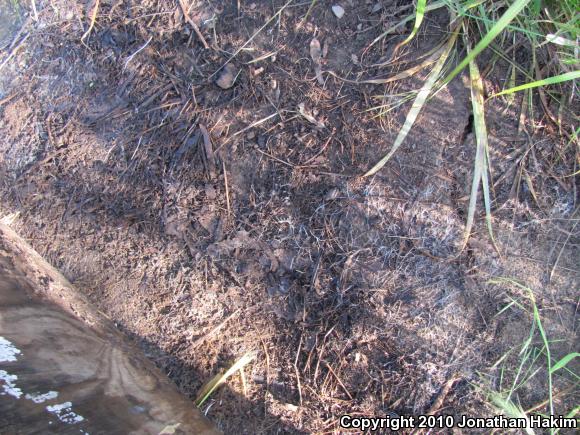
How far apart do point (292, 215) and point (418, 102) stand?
2.34ft

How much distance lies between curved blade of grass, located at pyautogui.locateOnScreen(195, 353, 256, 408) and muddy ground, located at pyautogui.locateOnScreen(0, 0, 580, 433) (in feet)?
0.11

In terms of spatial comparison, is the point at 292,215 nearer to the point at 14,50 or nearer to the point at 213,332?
the point at 213,332

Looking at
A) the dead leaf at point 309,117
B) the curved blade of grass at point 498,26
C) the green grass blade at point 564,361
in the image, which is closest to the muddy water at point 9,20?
the dead leaf at point 309,117

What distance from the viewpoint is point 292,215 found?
1.89 meters

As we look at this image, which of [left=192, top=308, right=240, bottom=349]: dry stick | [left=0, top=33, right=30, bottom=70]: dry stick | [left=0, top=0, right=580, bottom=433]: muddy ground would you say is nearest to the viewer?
[left=0, top=0, right=580, bottom=433]: muddy ground

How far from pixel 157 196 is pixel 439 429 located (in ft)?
5.08

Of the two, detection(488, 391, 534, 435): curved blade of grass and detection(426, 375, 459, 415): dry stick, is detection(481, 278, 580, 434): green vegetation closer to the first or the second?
detection(488, 391, 534, 435): curved blade of grass

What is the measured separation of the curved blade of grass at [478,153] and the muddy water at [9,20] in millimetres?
2144

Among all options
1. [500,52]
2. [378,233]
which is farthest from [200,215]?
[500,52]

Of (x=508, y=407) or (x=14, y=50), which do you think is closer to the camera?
(x=508, y=407)

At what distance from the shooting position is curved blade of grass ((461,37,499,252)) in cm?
179

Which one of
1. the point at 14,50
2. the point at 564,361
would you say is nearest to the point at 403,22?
the point at 564,361

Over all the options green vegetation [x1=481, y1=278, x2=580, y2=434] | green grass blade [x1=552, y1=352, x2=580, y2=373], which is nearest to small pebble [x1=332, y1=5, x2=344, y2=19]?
green vegetation [x1=481, y1=278, x2=580, y2=434]

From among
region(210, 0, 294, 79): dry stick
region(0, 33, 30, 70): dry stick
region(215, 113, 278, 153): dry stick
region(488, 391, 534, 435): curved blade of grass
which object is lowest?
region(488, 391, 534, 435): curved blade of grass
